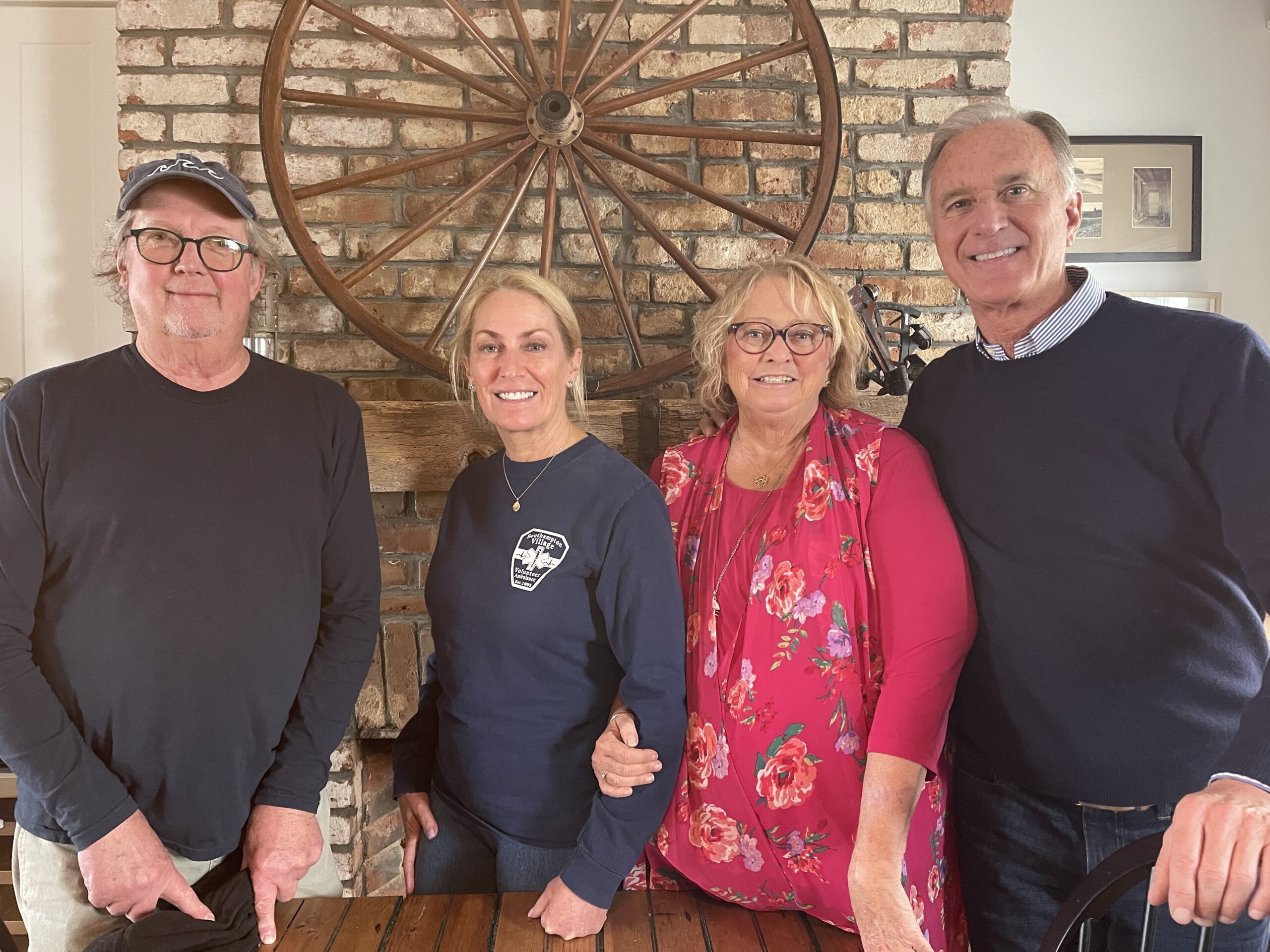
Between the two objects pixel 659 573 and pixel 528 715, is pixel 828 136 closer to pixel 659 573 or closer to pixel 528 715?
pixel 659 573

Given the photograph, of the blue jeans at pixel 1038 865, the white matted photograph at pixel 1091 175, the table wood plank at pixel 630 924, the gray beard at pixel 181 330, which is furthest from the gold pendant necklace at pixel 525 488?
the white matted photograph at pixel 1091 175

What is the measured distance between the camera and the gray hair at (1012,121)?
1.30 meters

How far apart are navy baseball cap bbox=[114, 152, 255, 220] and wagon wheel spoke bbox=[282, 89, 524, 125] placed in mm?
653

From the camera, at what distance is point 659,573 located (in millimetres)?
1261

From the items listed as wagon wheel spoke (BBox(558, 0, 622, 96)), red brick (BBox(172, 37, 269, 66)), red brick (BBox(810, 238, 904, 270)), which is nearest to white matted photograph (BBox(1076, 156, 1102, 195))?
red brick (BBox(810, 238, 904, 270))

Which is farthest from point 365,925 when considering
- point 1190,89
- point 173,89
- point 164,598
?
point 1190,89

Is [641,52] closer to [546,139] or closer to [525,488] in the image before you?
[546,139]

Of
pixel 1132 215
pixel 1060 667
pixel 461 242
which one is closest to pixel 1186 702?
pixel 1060 667

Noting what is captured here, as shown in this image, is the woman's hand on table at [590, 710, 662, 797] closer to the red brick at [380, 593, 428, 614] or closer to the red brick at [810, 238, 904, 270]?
the red brick at [380, 593, 428, 614]

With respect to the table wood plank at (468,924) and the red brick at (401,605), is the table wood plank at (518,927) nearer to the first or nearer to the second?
the table wood plank at (468,924)

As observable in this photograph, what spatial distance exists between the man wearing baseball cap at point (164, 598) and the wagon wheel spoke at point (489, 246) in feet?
1.98

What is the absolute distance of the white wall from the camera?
3061 millimetres

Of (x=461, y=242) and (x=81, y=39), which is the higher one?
(x=81, y=39)

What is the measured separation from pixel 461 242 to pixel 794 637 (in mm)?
1309
